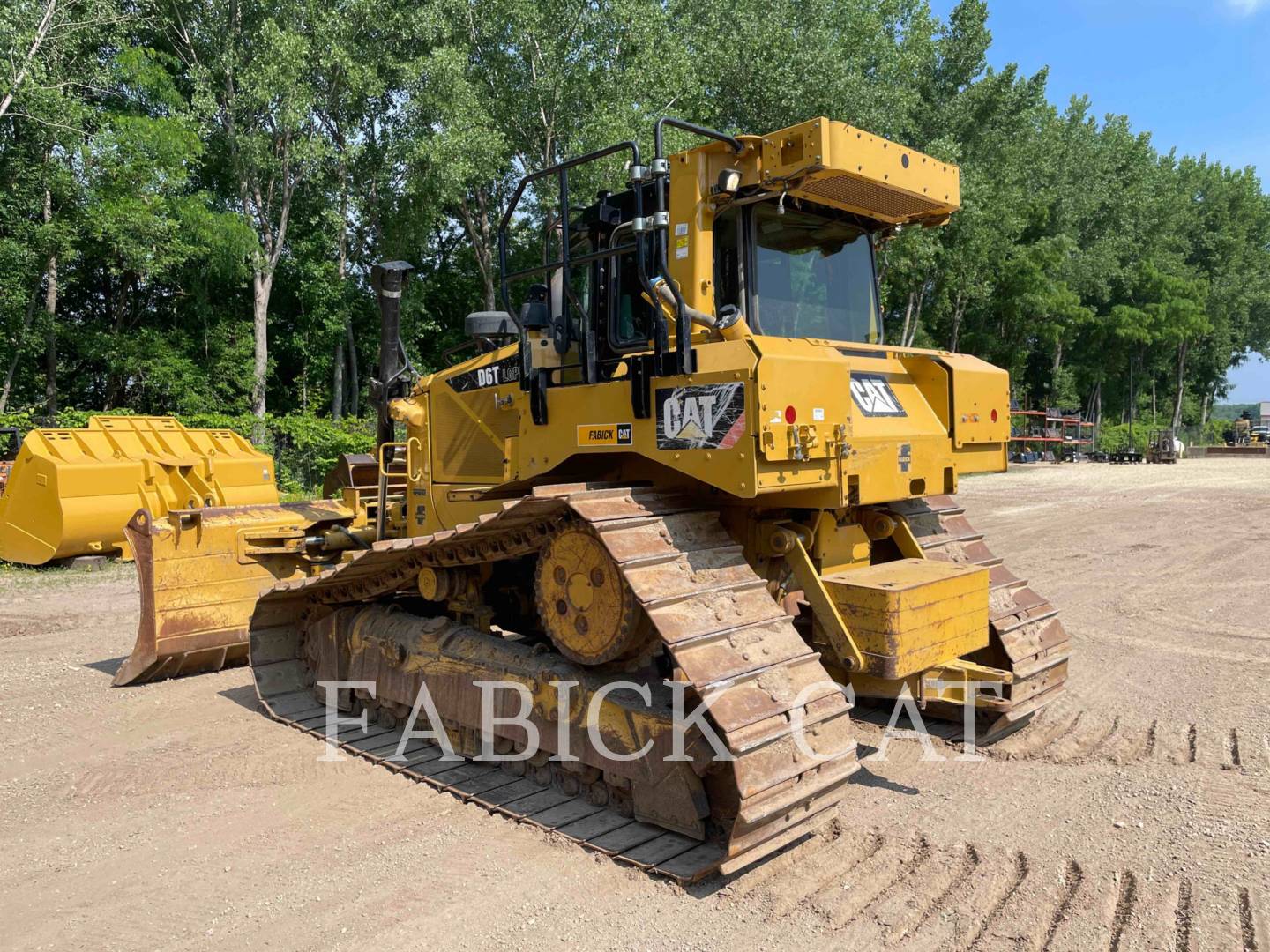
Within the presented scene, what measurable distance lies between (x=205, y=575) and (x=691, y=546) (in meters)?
4.56

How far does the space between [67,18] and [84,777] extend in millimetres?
19186

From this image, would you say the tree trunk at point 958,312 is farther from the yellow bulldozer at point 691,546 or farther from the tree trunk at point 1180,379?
the yellow bulldozer at point 691,546

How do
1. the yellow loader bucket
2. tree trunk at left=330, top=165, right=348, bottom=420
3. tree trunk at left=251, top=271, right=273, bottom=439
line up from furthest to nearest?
tree trunk at left=330, top=165, right=348, bottom=420 → tree trunk at left=251, top=271, right=273, bottom=439 → the yellow loader bucket

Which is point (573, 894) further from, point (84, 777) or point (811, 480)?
point (84, 777)

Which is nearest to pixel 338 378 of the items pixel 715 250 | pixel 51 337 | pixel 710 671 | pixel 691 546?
pixel 51 337

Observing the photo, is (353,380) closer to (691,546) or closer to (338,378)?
(338,378)

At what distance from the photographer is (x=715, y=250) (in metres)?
4.66

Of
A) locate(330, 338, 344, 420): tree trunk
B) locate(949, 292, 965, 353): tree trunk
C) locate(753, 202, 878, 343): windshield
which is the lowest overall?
locate(753, 202, 878, 343): windshield

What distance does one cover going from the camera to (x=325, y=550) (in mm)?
7234

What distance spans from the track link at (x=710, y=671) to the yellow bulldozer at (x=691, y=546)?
1 cm

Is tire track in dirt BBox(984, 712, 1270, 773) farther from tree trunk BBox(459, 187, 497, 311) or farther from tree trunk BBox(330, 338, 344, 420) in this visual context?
tree trunk BBox(330, 338, 344, 420)

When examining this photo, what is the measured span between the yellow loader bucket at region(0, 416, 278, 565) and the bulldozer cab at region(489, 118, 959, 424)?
7.28 m

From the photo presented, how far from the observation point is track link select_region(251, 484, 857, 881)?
3488 millimetres

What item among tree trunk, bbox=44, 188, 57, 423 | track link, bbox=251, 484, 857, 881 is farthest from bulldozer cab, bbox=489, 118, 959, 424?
tree trunk, bbox=44, 188, 57, 423
